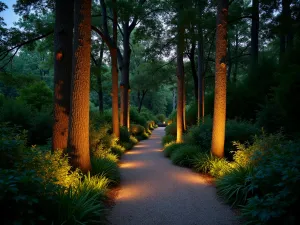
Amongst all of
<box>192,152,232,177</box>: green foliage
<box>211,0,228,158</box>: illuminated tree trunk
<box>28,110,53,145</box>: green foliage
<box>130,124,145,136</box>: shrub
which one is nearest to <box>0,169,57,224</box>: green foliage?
<box>192,152,232,177</box>: green foliage

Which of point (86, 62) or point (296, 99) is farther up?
point (86, 62)

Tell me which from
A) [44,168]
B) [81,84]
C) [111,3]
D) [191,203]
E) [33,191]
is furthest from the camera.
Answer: [111,3]

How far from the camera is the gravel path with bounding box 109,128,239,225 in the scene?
3784 mm

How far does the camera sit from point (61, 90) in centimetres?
648

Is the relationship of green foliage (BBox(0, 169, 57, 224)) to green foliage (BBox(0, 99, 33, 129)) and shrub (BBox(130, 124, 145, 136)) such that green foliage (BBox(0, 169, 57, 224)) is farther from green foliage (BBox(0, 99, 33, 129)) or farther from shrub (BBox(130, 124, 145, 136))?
shrub (BBox(130, 124, 145, 136))

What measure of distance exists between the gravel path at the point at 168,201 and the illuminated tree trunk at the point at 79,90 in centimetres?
146

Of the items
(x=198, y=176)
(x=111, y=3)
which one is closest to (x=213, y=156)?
(x=198, y=176)

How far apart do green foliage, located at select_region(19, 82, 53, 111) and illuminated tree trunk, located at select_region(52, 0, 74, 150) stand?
11533mm

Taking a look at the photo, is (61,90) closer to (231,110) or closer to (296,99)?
(296,99)

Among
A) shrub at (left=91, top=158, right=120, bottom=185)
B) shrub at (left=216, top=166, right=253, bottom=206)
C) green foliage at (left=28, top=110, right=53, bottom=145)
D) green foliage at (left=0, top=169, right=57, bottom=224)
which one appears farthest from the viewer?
green foliage at (left=28, top=110, right=53, bottom=145)

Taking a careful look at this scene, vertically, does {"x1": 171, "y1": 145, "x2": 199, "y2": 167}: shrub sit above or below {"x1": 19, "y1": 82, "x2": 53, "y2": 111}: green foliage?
below

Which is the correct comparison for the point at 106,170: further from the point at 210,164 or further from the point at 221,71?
the point at 221,71

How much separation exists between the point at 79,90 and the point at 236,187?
13.7 ft

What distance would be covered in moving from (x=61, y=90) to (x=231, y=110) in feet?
36.6
